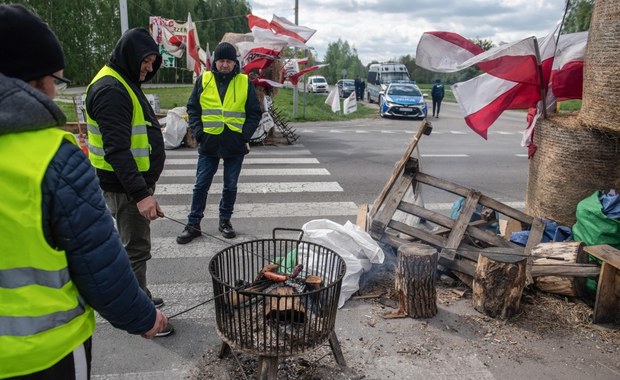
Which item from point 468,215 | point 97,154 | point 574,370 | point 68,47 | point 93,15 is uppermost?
point 93,15

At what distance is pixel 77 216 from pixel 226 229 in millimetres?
4019

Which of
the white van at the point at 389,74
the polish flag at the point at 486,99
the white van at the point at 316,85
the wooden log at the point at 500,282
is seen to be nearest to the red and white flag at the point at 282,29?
Answer: the polish flag at the point at 486,99

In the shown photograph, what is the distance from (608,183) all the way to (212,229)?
4332 millimetres

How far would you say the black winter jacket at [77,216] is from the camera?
1.40m

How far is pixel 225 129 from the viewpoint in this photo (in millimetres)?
5152

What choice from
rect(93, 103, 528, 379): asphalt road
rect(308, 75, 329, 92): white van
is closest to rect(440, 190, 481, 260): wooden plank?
rect(93, 103, 528, 379): asphalt road

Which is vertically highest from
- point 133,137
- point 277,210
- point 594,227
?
point 133,137

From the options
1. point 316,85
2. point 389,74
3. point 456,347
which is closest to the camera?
point 456,347

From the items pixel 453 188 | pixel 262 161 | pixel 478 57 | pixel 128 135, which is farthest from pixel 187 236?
pixel 262 161

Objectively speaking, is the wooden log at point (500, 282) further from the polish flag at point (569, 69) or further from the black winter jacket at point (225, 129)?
the black winter jacket at point (225, 129)

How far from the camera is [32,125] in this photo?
4.59ft

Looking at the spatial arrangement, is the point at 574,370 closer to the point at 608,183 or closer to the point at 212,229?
the point at 608,183

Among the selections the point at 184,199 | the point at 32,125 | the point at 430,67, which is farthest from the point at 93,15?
the point at 32,125

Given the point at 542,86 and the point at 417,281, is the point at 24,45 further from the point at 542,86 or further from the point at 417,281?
the point at 542,86
